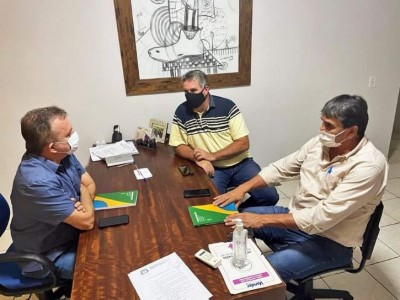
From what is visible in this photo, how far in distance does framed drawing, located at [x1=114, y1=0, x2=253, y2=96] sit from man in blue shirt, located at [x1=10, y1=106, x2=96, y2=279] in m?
1.23

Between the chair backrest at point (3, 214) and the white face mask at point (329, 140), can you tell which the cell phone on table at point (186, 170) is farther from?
the chair backrest at point (3, 214)

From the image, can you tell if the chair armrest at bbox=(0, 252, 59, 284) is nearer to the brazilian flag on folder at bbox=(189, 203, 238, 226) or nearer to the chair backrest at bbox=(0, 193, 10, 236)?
the chair backrest at bbox=(0, 193, 10, 236)

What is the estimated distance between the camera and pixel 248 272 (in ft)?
3.71

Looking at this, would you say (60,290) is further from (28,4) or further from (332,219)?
(28,4)

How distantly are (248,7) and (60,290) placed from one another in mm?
2477

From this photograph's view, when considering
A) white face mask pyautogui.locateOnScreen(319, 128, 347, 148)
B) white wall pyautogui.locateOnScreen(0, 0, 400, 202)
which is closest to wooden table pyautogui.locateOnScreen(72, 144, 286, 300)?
white face mask pyautogui.locateOnScreen(319, 128, 347, 148)

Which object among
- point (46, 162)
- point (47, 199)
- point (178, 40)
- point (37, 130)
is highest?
point (178, 40)

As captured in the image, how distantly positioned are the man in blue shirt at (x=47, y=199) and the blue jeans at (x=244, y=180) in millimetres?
1037

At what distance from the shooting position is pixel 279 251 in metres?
1.54

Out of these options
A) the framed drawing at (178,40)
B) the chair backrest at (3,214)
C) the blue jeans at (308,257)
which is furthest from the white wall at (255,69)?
the blue jeans at (308,257)

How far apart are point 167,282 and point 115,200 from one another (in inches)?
26.6

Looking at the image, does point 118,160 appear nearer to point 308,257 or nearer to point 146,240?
point 146,240

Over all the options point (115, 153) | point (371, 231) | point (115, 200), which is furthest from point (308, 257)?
point (115, 153)

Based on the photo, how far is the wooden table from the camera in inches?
42.7
